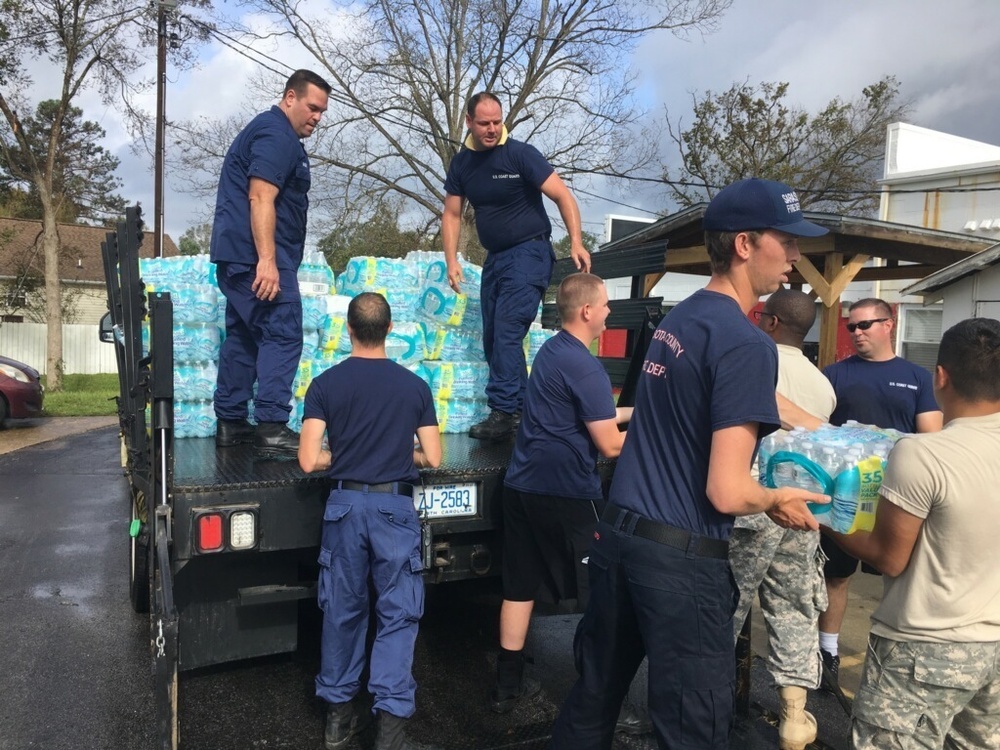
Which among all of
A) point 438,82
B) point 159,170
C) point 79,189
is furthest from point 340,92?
point 79,189

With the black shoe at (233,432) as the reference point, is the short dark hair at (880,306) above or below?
above

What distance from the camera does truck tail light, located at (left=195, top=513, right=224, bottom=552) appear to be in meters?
2.83

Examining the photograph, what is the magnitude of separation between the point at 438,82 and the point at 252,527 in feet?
72.3

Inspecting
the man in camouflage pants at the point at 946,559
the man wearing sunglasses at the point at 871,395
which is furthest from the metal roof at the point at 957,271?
the man in camouflage pants at the point at 946,559

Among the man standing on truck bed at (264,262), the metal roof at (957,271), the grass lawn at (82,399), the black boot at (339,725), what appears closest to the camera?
the black boot at (339,725)

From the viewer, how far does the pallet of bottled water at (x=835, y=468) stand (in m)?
2.44

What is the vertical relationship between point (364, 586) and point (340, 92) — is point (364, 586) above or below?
below

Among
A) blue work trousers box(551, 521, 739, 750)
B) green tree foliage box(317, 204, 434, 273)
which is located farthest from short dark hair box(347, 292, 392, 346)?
green tree foliage box(317, 204, 434, 273)

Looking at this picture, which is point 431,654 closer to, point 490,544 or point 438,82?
point 490,544

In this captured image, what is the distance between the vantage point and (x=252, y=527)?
9.63 feet

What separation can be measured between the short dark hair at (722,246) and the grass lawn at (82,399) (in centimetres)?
1374

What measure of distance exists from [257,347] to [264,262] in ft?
1.64

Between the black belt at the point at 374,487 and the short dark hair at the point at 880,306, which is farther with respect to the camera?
the short dark hair at the point at 880,306

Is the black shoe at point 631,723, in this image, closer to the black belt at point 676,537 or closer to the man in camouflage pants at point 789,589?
the man in camouflage pants at point 789,589
